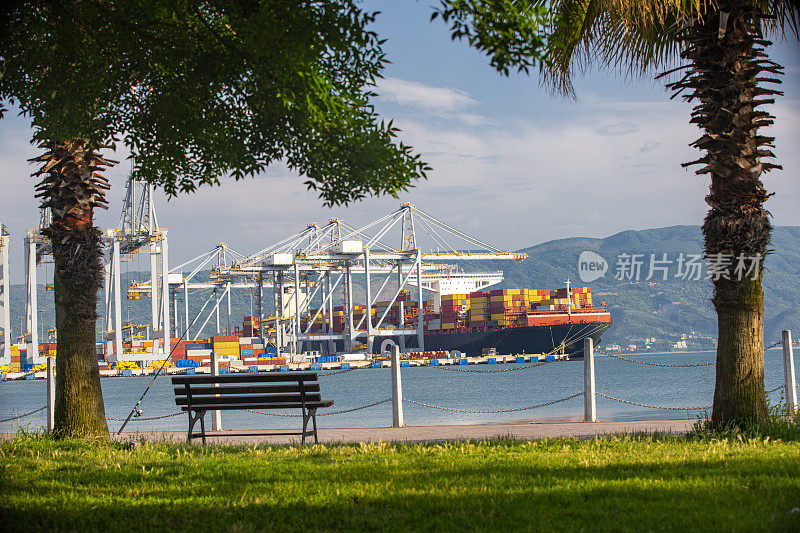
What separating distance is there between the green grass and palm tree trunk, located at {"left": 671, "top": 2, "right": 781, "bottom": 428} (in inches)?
23.0

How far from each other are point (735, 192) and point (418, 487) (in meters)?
3.76

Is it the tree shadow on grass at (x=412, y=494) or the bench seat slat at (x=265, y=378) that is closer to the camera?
the tree shadow on grass at (x=412, y=494)

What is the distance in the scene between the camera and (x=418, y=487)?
414 cm

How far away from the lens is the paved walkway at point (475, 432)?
6.84m

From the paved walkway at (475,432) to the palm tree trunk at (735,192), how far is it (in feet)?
2.66

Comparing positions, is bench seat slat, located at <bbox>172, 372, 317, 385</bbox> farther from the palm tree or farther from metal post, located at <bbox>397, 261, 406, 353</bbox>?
metal post, located at <bbox>397, 261, 406, 353</bbox>

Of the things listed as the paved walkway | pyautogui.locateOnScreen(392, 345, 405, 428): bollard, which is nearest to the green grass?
the paved walkway

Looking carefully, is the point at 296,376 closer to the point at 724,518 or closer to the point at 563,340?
the point at 724,518

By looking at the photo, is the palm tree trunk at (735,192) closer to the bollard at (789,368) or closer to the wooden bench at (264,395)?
the bollard at (789,368)

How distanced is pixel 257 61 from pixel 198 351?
2603 inches

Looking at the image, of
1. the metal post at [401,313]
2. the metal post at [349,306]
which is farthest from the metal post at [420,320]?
the metal post at [349,306]

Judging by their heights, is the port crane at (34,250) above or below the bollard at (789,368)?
above

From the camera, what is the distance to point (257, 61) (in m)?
4.29

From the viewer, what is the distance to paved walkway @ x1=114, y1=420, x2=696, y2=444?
6844 mm
